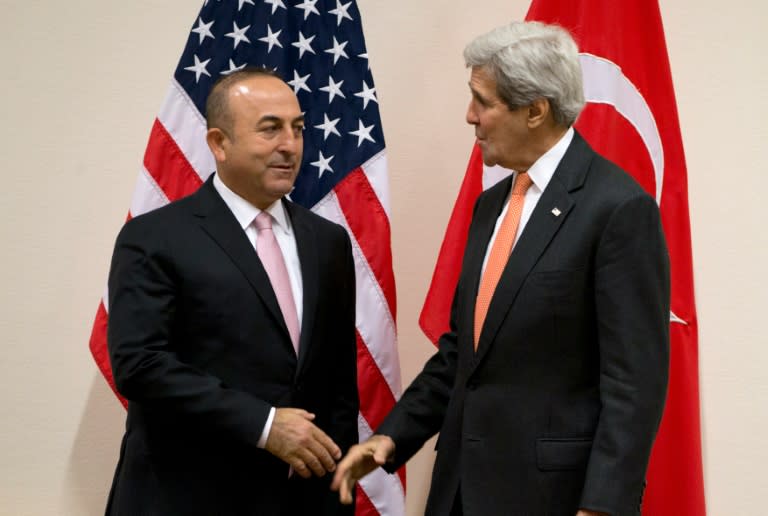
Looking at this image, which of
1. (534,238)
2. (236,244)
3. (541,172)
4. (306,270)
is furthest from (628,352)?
(236,244)

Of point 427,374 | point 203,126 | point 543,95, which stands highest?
point 543,95

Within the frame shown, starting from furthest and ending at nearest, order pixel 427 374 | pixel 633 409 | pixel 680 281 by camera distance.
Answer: pixel 680 281
pixel 427 374
pixel 633 409

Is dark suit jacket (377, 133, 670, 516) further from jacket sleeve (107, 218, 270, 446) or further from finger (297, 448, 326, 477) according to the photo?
jacket sleeve (107, 218, 270, 446)

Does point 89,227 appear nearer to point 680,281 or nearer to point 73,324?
point 73,324

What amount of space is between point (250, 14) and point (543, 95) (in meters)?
1.10

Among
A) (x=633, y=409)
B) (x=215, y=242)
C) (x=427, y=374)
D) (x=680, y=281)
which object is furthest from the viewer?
(x=680, y=281)

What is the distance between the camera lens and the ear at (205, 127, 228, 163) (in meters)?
2.09

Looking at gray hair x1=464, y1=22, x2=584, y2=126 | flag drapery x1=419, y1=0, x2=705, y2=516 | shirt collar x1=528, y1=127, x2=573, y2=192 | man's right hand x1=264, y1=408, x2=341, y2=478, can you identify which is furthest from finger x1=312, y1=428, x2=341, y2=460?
gray hair x1=464, y1=22, x2=584, y2=126

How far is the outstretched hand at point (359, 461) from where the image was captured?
1.93 m

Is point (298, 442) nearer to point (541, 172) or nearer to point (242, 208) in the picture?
point (242, 208)

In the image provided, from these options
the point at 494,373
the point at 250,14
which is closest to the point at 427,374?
the point at 494,373

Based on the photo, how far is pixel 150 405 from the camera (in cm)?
188

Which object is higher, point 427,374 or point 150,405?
point 427,374

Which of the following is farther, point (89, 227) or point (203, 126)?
point (89, 227)
